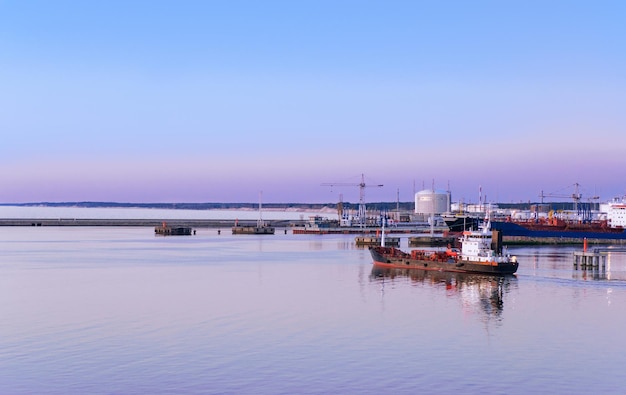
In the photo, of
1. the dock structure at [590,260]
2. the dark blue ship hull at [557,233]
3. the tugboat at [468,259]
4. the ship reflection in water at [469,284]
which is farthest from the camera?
the dark blue ship hull at [557,233]

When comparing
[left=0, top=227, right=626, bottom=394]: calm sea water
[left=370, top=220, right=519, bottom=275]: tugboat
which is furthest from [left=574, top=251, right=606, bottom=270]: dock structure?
[left=370, top=220, right=519, bottom=275]: tugboat

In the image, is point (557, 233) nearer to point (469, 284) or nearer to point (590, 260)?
point (590, 260)

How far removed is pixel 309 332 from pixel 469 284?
32.1 m

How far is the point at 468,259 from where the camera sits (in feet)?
279

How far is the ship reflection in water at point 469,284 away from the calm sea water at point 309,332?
19 cm

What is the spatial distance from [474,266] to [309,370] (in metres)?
49.7

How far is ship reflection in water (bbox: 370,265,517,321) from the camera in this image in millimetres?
59000

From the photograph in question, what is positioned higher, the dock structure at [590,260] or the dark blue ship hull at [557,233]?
the dark blue ship hull at [557,233]

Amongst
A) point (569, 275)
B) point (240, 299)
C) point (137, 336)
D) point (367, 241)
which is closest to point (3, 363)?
point (137, 336)

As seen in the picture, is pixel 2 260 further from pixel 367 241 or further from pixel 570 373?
pixel 570 373

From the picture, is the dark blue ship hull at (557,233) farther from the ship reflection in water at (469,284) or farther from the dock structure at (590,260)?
the ship reflection in water at (469,284)

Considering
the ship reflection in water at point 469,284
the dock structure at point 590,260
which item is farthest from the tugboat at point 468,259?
the dock structure at point 590,260

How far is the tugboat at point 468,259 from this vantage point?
81.9 m

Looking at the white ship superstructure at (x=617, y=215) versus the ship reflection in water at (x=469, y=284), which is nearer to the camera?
the ship reflection in water at (x=469, y=284)
